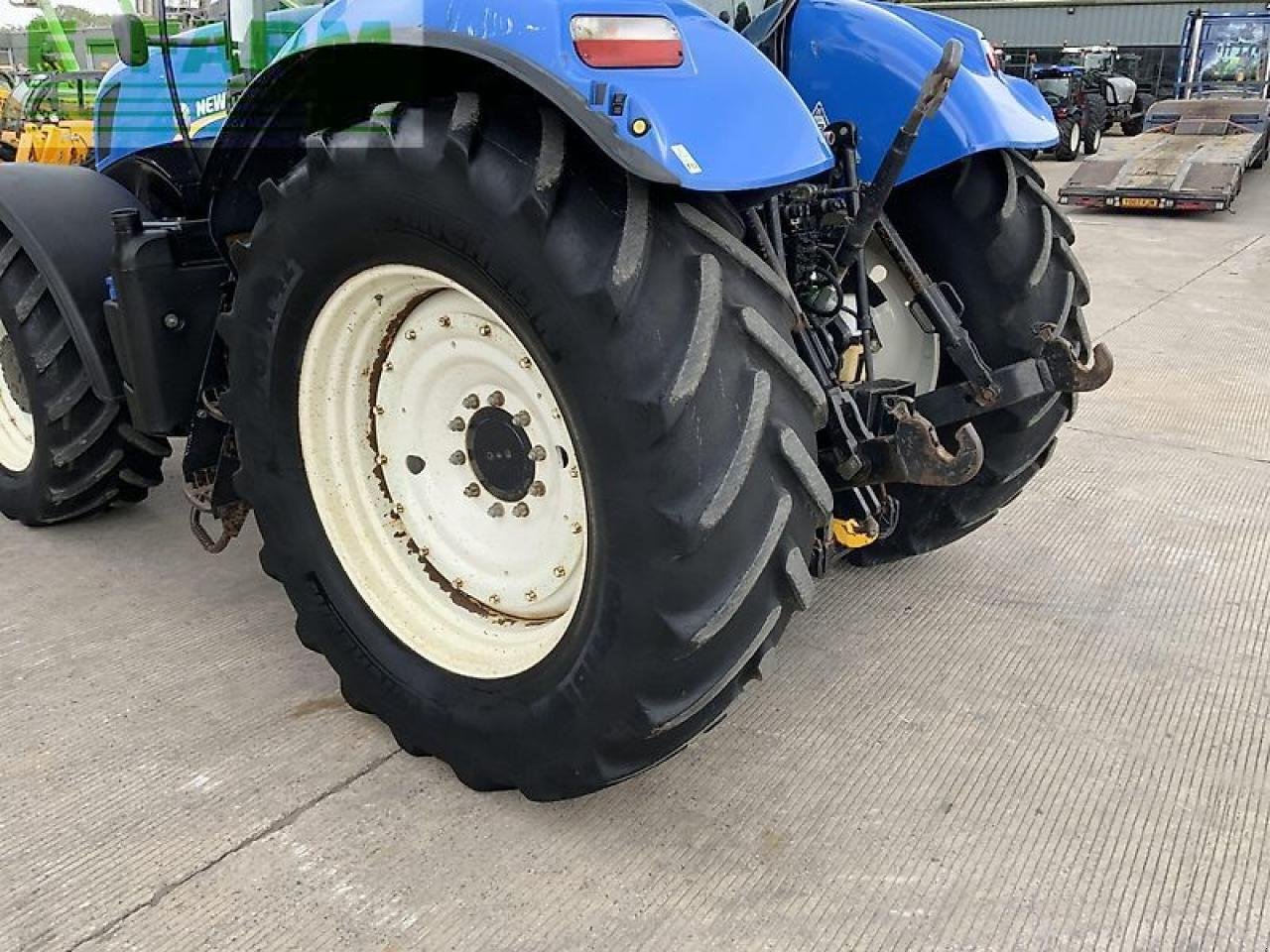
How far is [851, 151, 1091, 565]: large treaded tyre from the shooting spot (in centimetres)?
280

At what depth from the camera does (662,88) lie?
1.77 metres

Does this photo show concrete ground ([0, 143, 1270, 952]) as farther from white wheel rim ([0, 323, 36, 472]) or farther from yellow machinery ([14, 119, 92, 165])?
yellow machinery ([14, 119, 92, 165])

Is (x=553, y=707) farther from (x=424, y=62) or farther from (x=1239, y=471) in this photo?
(x=1239, y=471)

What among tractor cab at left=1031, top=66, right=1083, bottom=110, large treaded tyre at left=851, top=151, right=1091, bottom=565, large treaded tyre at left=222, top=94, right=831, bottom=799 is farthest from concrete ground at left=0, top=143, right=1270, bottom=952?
tractor cab at left=1031, top=66, right=1083, bottom=110

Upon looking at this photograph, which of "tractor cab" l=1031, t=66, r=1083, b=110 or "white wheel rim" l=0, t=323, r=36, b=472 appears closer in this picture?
"white wheel rim" l=0, t=323, r=36, b=472

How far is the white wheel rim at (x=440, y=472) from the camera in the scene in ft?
7.38

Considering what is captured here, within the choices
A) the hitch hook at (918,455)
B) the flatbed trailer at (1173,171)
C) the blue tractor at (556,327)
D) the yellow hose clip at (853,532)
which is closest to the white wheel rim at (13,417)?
the blue tractor at (556,327)

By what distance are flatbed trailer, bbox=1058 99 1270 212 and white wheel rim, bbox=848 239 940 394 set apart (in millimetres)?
10548

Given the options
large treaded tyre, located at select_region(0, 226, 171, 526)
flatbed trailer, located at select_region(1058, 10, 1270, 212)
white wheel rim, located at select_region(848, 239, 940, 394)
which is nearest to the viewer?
white wheel rim, located at select_region(848, 239, 940, 394)

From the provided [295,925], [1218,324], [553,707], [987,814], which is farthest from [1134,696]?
[1218,324]

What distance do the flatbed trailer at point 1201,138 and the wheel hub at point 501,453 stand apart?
1176cm

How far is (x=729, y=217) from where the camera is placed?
1964 millimetres

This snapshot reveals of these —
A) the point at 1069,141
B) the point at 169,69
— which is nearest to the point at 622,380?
the point at 169,69

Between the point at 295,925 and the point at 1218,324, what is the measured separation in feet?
22.6
